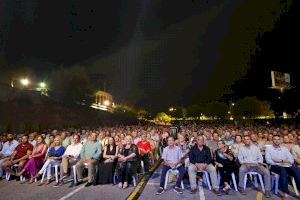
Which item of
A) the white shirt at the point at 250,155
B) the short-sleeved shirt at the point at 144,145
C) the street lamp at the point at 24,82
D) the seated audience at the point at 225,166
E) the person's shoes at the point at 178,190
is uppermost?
the street lamp at the point at 24,82

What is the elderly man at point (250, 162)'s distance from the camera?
7535 mm

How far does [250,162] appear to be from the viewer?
26.4 ft

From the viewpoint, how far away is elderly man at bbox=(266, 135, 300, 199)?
24.2 feet

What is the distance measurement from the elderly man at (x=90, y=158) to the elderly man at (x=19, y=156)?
6.57 feet

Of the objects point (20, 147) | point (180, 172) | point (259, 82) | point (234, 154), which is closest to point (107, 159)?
point (180, 172)

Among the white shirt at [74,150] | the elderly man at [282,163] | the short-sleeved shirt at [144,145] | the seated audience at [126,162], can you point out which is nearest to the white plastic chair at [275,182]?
the elderly man at [282,163]

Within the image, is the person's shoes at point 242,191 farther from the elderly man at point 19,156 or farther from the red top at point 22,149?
the red top at point 22,149

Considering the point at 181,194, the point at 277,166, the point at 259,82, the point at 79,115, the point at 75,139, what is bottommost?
the point at 181,194

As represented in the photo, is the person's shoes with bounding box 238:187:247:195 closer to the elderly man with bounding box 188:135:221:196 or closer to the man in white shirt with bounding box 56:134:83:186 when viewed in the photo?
the elderly man with bounding box 188:135:221:196

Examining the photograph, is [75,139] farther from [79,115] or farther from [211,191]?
[79,115]

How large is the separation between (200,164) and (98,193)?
2.87 metres

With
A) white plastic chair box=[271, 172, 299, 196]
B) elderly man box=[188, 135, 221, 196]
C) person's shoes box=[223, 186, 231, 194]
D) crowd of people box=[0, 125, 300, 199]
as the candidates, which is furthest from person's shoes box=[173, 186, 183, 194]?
white plastic chair box=[271, 172, 299, 196]

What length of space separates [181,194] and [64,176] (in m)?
Result: 4.06

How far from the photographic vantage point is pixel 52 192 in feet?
25.1
